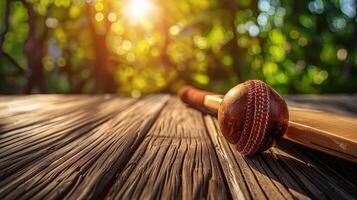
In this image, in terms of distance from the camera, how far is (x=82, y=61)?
15.5 feet

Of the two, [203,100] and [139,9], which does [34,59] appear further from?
[203,100]

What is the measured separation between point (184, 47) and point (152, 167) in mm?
3915

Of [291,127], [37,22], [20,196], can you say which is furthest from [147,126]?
[37,22]

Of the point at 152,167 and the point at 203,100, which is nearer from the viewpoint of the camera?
the point at 152,167

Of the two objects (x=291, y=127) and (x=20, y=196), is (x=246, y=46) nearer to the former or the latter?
(x=291, y=127)

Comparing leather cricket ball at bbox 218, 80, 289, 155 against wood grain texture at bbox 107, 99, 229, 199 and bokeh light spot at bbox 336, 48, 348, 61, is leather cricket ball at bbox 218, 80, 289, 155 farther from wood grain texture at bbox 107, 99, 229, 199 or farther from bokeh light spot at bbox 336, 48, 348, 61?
bokeh light spot at bbox 336, 48, 348, 61

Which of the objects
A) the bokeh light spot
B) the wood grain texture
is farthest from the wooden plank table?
the bokeh light spot

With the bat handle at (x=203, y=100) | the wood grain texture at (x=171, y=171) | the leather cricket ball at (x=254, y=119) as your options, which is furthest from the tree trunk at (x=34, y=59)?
the leather cricket ball at (x=254, y=119)

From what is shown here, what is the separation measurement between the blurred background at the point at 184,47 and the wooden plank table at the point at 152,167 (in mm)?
2971

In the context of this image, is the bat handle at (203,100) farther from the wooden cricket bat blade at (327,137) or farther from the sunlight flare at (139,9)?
A: the sunlight flare at (139,9)

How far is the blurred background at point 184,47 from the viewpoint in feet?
13.9

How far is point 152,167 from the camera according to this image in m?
0.89

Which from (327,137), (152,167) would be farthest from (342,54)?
(152,167)

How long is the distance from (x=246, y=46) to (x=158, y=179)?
3.95 metres
